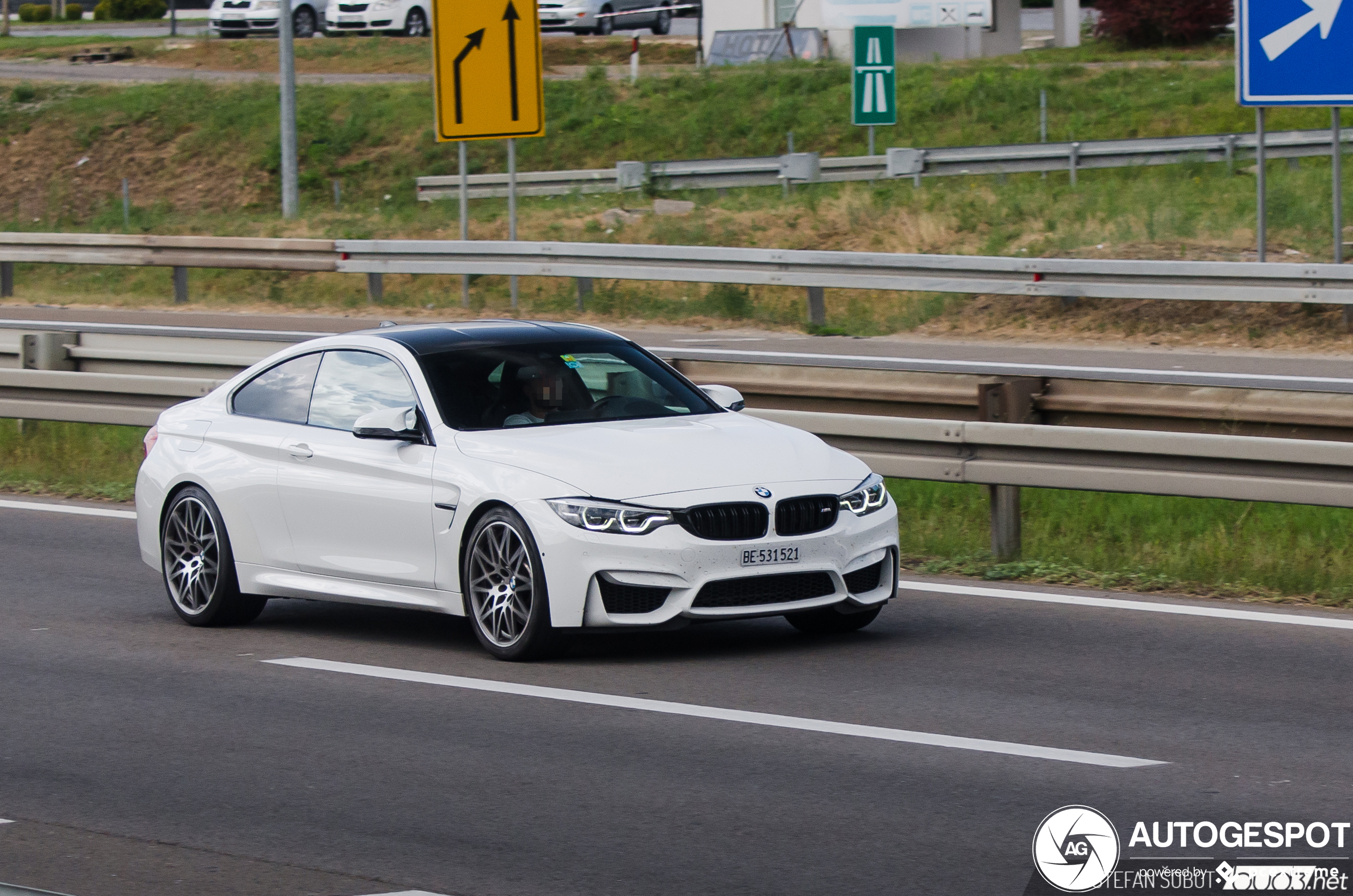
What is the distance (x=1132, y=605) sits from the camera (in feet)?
31.4

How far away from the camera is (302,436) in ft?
31.2

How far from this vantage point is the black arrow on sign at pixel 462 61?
2081cm

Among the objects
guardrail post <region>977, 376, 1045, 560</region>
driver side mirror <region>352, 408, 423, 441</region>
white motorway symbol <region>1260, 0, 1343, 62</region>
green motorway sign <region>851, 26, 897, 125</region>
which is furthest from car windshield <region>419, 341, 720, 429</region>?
green motorway sign <region>851, 26, 897, 125</region>

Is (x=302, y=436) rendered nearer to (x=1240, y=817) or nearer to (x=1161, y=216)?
(x=1240, y=817)

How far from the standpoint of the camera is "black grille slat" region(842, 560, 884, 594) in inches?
339

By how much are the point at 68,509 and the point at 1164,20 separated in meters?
36.9

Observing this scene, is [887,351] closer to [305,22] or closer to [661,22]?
[661,22]

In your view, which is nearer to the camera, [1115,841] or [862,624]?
[1115,841]

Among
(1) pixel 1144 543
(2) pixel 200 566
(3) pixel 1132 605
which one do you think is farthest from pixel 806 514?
(1) pixel 1144 543

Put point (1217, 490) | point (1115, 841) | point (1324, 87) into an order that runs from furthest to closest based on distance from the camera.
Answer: point (1324, 87)
point (1217, 490)
point (1115, 841)

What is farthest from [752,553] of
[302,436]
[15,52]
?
[15,52]

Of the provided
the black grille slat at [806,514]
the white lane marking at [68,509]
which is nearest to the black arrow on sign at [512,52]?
the white lane marking at [68,509]

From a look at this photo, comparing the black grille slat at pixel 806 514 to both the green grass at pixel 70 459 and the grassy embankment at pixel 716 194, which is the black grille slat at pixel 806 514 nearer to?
the green grass at pixel 70 459

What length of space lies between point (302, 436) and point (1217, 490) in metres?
4.19
